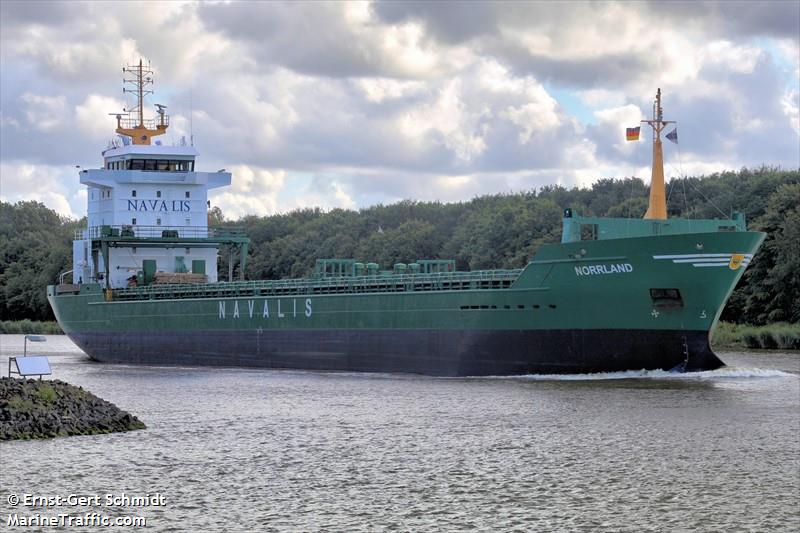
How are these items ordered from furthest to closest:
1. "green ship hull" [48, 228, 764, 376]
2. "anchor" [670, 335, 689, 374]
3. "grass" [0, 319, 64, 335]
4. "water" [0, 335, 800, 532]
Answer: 1. "grass" [0, 319, 64, 335]
2. "anchor" [670, 335, 689, 374]
3. "green ship hull" [48, 228, 764, 376]
4. "water" [0, 335, 800, 532]

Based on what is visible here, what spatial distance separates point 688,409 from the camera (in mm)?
23406

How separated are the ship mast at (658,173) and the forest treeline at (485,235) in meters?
19.2

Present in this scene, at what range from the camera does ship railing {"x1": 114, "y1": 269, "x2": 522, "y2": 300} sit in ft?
104

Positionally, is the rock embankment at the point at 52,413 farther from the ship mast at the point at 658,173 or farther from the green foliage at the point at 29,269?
the green foliage at the point at 29,269

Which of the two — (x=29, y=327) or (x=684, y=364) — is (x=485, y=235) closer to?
(x=29, y=327)

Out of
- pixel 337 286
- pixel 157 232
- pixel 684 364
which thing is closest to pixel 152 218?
pixel 157 232

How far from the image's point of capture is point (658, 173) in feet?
104

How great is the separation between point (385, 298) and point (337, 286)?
310 centimetres

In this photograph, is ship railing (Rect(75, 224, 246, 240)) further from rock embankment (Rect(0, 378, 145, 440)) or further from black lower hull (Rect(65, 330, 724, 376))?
rock embankment (Rect(0, 378, 145, 440))

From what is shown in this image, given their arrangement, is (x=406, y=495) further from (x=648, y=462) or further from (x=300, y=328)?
(x=300, y=328)

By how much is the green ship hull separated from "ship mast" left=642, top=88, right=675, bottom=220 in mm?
1303

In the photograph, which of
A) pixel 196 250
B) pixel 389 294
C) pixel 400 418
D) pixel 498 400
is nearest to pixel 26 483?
pixel 400 418

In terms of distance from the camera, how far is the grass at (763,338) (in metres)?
47.0

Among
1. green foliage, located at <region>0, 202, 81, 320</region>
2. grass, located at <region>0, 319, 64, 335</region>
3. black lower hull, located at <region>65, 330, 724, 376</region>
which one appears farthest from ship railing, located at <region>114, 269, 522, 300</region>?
green foliage, located at <region>0, 202, 81, 320</region>
